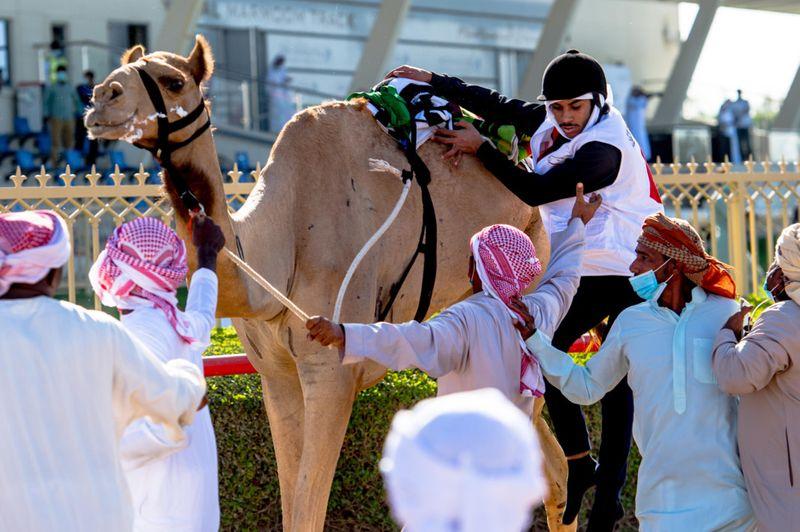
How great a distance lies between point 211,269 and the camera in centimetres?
454

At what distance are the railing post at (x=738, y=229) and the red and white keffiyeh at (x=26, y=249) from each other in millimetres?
9293

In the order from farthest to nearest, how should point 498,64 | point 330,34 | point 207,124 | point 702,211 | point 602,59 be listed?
point 602,59 → point 498,64 → point 330,34 → point 702,211 → point 207,124

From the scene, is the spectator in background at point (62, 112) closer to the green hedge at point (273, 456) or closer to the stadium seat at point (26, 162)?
the stadium seat at point (26, 162)

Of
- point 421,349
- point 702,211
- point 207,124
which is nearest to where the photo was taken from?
point 421,349

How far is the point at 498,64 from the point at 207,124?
2795 centimetres

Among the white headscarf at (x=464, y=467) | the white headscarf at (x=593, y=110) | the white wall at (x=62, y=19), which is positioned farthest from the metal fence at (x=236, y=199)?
the white wall at (x=62, y=19)

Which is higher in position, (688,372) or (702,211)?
(688,372)

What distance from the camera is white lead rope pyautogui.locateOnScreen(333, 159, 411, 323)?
5895 millimetres

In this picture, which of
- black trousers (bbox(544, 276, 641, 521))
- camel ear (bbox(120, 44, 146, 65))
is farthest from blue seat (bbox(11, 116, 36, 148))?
black trousers (bbox(544, 276, 641, 521))

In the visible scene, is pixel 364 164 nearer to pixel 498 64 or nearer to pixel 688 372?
pixel 688 372

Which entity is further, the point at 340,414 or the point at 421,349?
the point at 340,414

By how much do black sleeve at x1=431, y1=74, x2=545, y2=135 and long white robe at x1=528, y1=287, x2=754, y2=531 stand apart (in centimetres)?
207

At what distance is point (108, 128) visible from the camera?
5.04 metres

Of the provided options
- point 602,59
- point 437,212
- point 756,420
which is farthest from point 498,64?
point 756,420
